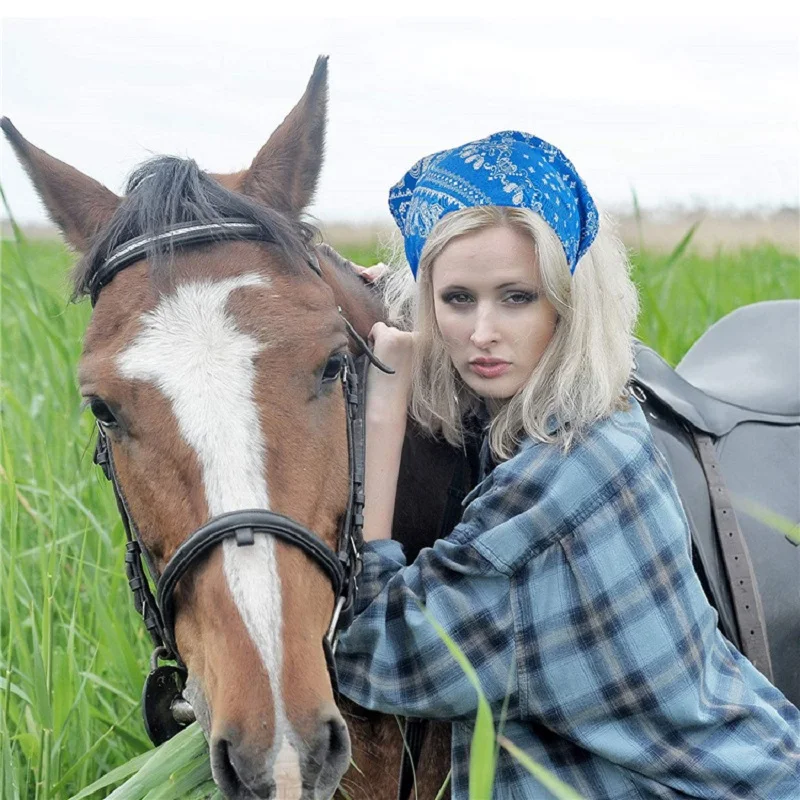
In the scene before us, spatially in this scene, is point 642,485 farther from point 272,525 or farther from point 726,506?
point 272,525

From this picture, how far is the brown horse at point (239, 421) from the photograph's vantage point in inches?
70.1

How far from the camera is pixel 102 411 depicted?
2084mm

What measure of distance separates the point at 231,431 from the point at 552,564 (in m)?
0.76

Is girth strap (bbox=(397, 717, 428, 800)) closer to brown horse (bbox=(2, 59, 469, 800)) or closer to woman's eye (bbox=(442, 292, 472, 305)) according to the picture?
brown horse (bbox=(2, 59, 469, 800))

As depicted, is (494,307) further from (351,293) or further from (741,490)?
(741,490)

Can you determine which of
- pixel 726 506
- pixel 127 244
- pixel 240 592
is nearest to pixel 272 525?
pixel 240 592

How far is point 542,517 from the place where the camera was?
215 cm

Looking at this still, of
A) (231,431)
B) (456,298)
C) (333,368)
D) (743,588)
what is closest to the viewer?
(231,431)

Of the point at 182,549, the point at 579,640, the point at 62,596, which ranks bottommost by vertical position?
the point at 62,596

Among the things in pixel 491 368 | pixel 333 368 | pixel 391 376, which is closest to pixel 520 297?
pixel 491 368

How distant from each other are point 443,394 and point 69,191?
3.50 ft

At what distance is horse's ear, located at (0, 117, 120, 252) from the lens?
244 cm

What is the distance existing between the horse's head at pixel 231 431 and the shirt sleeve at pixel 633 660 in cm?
50

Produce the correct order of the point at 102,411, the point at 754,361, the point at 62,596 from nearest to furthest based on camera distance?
the point at 102,411 → the point at 62,596 → the point at 754,361
